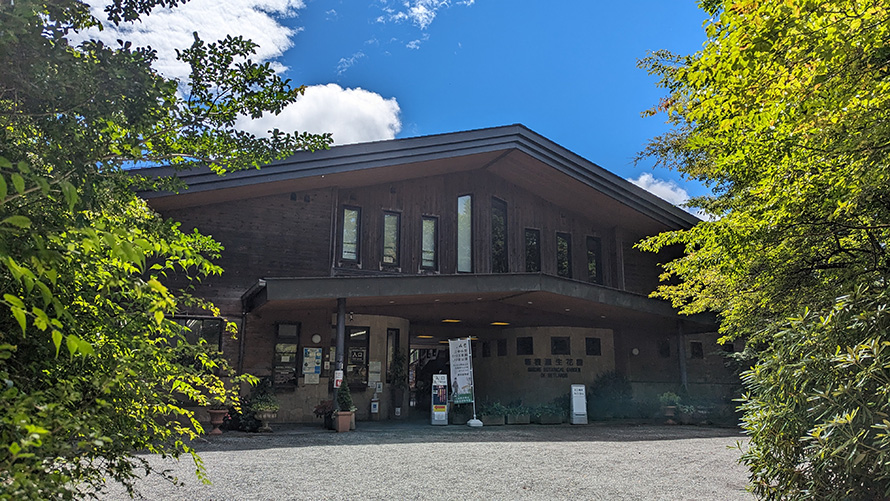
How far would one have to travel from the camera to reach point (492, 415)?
50.7 ft

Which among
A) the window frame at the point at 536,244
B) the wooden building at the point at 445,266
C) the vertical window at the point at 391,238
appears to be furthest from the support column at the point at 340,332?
the window frame at the point at 536,244

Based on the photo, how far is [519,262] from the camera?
18578 millimetres

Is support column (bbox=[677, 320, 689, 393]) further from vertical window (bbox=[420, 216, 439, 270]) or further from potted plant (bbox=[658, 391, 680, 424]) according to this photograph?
vertical window (bbox=[420, 216, 439, 270])

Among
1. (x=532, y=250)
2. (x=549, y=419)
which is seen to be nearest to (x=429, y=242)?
(x=532, y=250)

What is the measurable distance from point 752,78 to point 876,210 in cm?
172

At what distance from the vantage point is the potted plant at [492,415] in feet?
50.2

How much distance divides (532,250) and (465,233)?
2400mm

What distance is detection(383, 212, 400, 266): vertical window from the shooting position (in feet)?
56.1

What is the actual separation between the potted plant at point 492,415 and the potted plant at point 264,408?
515 cm

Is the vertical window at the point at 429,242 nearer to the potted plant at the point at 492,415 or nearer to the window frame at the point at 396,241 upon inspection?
the window frame at the point at 396,241

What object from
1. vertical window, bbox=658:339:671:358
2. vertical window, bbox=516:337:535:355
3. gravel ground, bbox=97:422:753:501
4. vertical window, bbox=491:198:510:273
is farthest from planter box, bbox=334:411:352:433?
vertical window, bbox=658:339:671:358

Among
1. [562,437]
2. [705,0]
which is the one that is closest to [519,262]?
[562,437]

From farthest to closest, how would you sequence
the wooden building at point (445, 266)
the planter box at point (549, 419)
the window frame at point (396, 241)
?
the window frame at point (396, 241) < the planter box at point (549, 419) < the wooden building at point (445, 266)

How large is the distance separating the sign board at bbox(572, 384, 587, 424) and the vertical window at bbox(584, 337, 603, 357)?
3.62 metres
